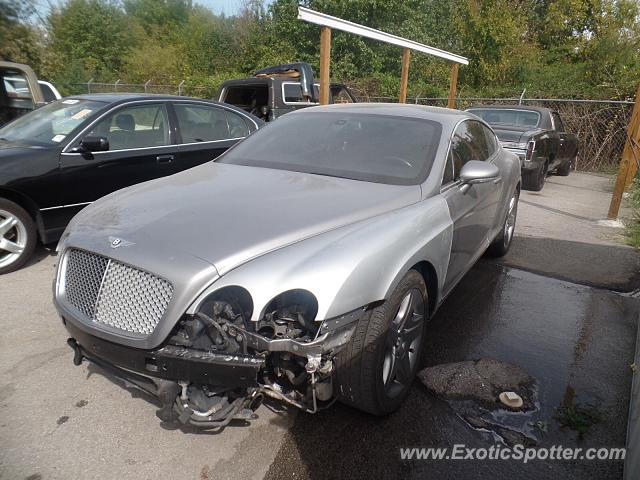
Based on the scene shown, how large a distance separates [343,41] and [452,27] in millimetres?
6543

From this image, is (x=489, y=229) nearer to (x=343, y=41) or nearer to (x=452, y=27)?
(x=343, y=41)

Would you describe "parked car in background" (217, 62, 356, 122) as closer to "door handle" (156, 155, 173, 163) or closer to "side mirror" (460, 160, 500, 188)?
"door handle" (156, 155, 173, 163)

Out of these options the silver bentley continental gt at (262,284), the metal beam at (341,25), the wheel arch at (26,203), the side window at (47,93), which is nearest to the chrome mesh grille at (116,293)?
the silver bentley continental gt at (262,284)

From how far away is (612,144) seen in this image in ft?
44.3

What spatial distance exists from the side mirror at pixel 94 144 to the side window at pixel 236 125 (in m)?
1.72

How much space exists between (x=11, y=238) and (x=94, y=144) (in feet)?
3.88

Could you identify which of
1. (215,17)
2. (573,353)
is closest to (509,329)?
(573,353)

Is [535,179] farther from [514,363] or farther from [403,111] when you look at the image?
[514,363]

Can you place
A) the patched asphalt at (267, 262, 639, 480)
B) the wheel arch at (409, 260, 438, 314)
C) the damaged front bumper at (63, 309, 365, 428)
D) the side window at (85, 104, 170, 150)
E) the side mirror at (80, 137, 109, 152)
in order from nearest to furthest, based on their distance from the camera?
the damaged front bumper at (63, 309, 365, 428)
the patched asphalt at (267, 262, 639, 480)
the wheel arch at (409, 260, 438, 314)
the side mirror at (80, 137, 109, 152)
the side window at (85, 104, 170, 150)

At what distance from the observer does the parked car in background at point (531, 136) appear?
847 cm

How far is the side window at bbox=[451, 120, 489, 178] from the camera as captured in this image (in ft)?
11.1

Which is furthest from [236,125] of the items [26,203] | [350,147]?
[350,147]

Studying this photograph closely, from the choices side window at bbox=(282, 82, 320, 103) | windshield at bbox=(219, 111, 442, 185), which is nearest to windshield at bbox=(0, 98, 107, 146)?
windshield at bbox=(219, 111, 442, 185)

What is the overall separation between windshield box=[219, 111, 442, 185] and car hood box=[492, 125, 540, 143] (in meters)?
5.87
